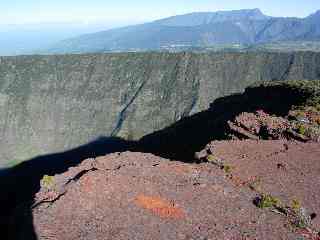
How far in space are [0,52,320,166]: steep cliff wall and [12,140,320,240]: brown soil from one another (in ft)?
222

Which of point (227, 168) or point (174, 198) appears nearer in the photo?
point (174, 198)

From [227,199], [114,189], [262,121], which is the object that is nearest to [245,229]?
[227,199]

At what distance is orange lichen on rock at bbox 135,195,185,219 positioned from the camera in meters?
17.9

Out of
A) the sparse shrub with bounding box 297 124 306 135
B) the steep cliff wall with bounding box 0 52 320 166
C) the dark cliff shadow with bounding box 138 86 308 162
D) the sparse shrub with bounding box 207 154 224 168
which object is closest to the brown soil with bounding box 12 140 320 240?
the sparse shrub with bounding box 207 154 224 168

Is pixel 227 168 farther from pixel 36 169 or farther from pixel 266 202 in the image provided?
pixel 36 169

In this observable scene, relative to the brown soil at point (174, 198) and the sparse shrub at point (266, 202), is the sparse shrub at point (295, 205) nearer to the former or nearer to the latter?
the brown soil at point (174, 198)

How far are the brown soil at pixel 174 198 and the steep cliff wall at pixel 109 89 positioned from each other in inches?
2669

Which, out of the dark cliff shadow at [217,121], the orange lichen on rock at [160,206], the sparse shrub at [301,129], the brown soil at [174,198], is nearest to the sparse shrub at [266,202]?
the brown soil at [174,198]

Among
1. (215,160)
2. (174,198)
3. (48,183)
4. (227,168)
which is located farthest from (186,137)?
(174,198)

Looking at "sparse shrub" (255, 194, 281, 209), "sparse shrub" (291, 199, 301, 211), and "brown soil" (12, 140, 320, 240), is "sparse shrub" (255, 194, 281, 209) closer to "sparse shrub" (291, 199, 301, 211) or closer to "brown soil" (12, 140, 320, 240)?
"brown soil" (12, 140, 320, 240)

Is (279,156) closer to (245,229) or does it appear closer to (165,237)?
(245,229)

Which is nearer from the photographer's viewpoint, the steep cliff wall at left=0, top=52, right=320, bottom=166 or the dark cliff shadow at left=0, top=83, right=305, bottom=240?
the dark cliff shadow at left=0, top=83, right=305, bottom=240

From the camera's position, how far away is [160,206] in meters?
18.4

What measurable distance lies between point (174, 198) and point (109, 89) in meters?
87.4
